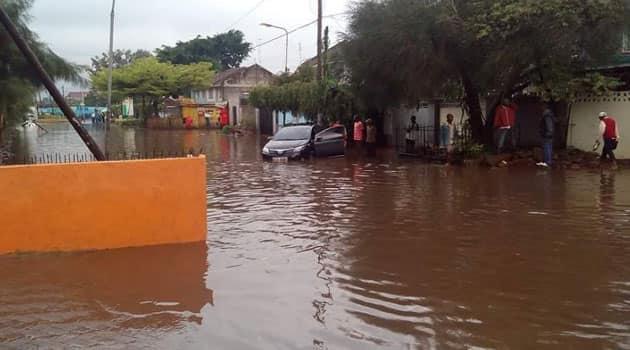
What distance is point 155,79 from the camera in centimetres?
5862

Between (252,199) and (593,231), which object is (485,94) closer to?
(252,199)

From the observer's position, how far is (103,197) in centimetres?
724

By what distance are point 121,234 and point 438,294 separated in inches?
156

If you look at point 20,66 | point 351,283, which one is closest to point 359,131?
point 20,66

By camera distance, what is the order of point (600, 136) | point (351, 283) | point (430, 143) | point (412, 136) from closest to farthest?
point (351, 283) < point (600, 136) < point (430, 143) < point (412, 136)

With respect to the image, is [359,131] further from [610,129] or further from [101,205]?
[101,205]

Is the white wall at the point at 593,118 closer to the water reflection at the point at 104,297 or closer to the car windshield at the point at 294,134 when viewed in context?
the car windshield at the point at 294,134

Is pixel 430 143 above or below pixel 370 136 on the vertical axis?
below

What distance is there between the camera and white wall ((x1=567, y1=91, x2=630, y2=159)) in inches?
665

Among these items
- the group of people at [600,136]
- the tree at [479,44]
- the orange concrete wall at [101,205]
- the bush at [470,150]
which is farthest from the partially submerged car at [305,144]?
the orange concrete wall at [101,205]

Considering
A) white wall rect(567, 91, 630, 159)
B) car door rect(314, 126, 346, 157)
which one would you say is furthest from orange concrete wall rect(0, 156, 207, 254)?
car door rect(314, 126, 346, 157)

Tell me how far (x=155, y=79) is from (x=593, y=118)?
157 ft

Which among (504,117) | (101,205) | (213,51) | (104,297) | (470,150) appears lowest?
(104,297)

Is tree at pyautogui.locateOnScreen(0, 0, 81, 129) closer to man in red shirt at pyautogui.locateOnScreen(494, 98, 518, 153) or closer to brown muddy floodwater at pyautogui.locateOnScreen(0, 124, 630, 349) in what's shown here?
brown muddy floodwater at pyautogui.locateOnScreen(0, 124, 630, 349)
